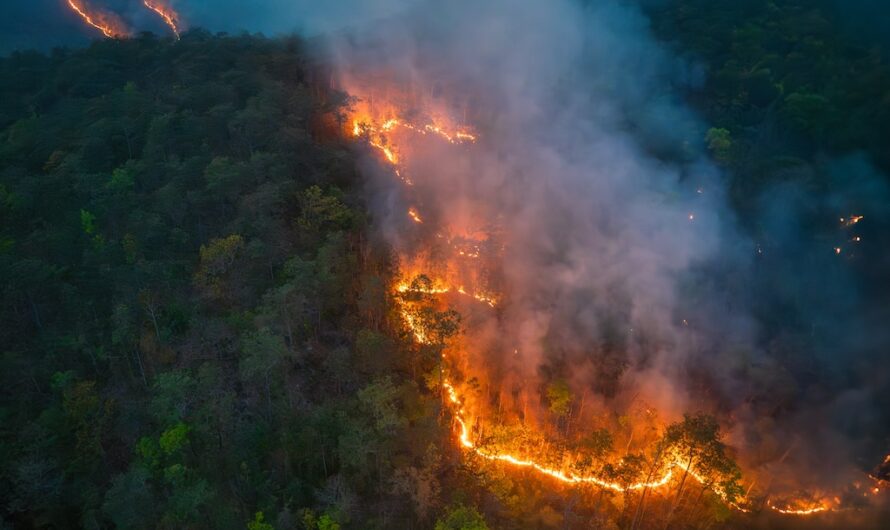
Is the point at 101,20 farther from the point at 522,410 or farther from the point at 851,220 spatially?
the point at 851,220

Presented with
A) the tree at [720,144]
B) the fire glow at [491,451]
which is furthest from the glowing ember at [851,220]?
the fire glow at [491,451]

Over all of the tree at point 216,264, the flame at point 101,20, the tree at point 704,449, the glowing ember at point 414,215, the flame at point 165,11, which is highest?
the tree at point 704,449

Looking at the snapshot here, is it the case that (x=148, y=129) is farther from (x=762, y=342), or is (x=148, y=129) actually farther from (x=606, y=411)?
(x=762, y=342)

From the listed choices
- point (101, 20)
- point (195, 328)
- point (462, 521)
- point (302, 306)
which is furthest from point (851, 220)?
point (101, 20)

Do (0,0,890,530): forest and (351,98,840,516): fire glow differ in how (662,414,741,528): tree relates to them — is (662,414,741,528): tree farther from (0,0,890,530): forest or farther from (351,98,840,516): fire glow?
(351,98,840,516): fire glow

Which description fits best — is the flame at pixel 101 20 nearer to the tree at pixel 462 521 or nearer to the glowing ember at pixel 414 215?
the glowing ember at pixel 414 215
